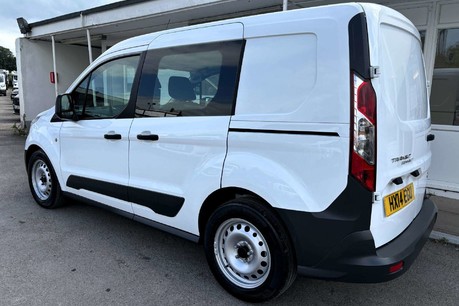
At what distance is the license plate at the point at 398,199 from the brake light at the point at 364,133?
0.23 m

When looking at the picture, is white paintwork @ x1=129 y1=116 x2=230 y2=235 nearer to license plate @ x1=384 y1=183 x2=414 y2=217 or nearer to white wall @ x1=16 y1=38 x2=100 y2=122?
license plate @ x1=384 y1=183 x2=414 y2=217

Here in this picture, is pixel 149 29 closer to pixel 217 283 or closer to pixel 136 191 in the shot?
pixel 136 191

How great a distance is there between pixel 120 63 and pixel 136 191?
4.24 ft

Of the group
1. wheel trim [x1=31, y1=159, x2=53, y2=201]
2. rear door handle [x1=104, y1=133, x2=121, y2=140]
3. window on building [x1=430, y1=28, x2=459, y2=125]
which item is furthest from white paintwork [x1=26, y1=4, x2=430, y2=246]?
window on building [x1=430, y1=28, x2=459, y2=125]

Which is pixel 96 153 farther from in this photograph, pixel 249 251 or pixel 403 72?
pixel 403 72

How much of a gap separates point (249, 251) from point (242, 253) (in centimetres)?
8

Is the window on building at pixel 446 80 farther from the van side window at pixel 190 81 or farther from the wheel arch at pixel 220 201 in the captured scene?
the wheel arch at pixel 220 201

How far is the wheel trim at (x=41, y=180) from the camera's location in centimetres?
446

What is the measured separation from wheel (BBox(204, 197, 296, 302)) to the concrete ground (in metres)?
0.18

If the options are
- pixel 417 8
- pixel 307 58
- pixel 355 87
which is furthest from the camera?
pixel 417 8

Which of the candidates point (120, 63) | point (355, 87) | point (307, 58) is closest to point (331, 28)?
point (307, 58)

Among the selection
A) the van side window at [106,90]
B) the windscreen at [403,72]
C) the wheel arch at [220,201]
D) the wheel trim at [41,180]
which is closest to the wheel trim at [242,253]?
the wheel arch at [220,201]

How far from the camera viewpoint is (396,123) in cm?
223

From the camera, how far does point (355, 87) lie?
2035 mm
